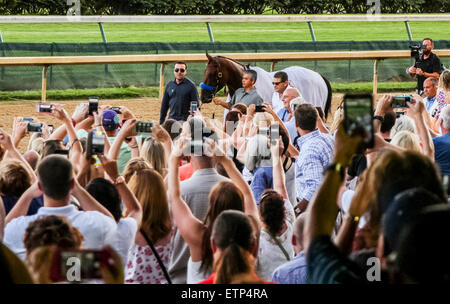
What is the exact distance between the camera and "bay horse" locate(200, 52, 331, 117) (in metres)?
10.1

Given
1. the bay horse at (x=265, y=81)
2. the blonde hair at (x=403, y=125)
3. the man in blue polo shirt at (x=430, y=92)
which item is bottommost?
the blonde hair at (x=403, y=125)

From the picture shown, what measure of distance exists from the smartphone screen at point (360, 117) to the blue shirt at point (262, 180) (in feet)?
10.1

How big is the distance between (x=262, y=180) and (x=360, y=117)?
3.14 meters

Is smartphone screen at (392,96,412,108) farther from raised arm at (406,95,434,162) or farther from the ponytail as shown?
the ponytail

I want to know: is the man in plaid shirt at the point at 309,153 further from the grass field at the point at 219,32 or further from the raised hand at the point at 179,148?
the grass field at the point at 219,32

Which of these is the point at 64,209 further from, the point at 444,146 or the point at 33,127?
the point at 444,146

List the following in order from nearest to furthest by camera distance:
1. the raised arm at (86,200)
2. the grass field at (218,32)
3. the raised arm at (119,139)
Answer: the raised arm at (86,200) → the raised arm at (119,139) → the grass field at (218,32)

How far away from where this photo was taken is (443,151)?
5.97 m

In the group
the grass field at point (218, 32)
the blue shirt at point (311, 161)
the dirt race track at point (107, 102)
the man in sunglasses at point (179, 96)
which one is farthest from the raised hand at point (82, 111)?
the grass field at point (218, 32)

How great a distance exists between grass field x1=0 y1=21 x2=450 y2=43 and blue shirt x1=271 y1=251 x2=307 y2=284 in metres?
26.9

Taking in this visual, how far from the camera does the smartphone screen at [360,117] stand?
220 cm

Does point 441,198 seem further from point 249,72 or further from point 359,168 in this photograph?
point 249,72

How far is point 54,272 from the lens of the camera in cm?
234

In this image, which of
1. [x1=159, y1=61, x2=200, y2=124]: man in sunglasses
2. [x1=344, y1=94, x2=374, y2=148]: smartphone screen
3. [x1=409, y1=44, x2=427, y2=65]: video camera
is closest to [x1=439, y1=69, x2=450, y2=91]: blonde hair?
[x1=159, y1=61, x2=200, y2=124]: man in sunglasses
